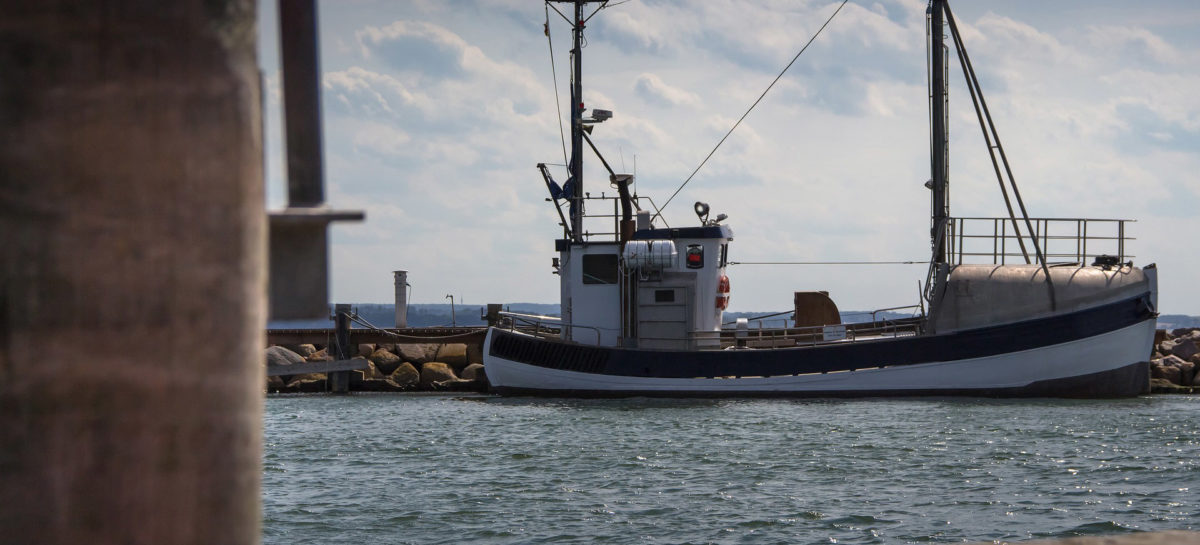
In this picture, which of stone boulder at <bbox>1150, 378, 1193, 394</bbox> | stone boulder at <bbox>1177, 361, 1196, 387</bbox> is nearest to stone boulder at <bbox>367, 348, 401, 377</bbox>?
stone boulder at <bbox>1150, 378, 1193, 394</bbox>

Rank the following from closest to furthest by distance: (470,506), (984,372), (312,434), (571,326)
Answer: (470,506) < (312,434) < (984,372) < (571,326)

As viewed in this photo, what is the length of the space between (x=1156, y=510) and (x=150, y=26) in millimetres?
10751

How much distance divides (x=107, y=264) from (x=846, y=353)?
71.2 ft

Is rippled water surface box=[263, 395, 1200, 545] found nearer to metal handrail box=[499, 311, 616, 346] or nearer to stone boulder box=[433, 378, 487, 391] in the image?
metal handrail box=[499, 311, 616, 346]

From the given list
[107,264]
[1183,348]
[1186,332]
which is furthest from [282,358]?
[107,264]

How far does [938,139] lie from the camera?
76.3 ft

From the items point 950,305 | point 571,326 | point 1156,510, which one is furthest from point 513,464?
point 950,305

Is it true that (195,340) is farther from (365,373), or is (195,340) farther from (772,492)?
(365,373)

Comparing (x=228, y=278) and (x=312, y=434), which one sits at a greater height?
(x=228, y=278)

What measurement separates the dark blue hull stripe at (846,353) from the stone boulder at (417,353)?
476cm

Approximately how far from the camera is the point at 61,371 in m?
1.38

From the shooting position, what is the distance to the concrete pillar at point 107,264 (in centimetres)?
137

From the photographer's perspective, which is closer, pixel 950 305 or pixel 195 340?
pixel 195 340

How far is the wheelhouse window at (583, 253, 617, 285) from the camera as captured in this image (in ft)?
76.7
